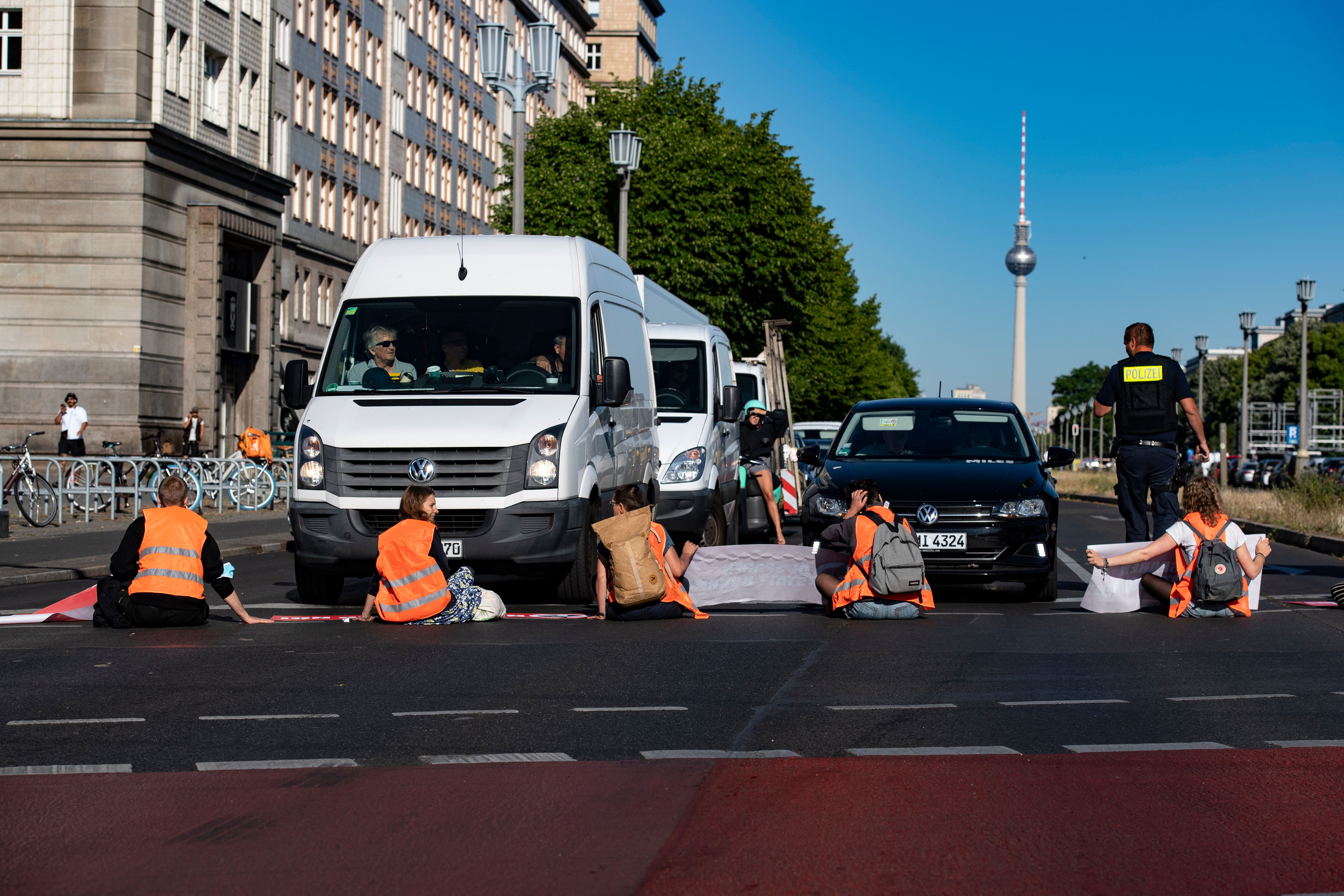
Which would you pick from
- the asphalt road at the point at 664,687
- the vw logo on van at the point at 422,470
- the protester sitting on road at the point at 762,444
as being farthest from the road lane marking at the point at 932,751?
the protester sitting on road at the point at 762,444

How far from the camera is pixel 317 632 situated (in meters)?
11.2

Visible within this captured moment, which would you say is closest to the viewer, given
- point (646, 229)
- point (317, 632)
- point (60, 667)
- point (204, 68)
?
point (60, 667)

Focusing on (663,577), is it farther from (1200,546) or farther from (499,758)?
(499,758)

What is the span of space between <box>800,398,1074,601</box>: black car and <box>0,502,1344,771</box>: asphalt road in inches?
21.5

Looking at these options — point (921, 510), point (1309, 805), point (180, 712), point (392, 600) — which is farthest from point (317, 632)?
point (1309, 805)

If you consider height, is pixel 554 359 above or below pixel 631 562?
above

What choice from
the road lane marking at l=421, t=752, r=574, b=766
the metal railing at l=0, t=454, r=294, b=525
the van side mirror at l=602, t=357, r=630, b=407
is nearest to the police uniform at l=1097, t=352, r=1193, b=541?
the van side mirror at l=602, t=357, r=630, b=407

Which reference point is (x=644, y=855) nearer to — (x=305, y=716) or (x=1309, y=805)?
(x=1309, y=805)

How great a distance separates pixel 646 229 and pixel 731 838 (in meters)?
43.2

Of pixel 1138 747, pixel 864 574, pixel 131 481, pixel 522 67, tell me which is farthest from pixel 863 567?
pixel 522 67

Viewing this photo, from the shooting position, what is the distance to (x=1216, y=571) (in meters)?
12.0

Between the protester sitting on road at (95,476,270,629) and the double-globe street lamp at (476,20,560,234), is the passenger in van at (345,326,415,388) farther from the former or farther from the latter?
the double-globe street lamp at (476,20,560,234)

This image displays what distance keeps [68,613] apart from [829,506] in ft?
18.5

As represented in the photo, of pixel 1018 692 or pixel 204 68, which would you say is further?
pixel 204 68
